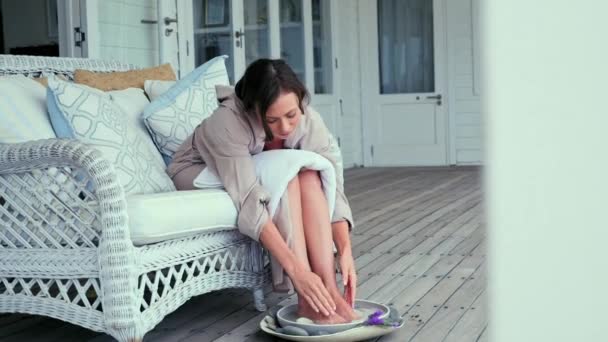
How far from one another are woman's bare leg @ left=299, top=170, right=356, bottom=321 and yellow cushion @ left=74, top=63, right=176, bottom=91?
1.02 metres

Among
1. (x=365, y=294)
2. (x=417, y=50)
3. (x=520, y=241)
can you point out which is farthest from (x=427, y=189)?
(x=520, y=241)

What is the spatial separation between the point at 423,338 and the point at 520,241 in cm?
216

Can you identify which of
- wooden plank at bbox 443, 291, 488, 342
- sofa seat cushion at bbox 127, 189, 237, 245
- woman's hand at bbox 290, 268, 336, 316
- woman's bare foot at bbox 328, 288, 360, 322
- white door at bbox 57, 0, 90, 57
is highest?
white door at bbox 57, 0, 90, 57

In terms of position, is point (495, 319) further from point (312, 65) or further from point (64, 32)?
point (312, 65)

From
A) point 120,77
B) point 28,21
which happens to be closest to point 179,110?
point 120,77

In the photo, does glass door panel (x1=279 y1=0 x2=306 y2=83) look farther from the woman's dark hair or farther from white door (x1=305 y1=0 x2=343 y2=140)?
the woman's dark hair

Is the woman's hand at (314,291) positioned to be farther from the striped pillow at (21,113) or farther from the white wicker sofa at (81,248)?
the striped pillow at (21,113)

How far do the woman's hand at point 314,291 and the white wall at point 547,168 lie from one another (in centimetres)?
203

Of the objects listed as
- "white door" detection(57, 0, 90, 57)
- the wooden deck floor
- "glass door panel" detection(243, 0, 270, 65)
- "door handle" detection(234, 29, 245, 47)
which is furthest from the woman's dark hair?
"glass door panel" detection(243, 0, 270, 65)

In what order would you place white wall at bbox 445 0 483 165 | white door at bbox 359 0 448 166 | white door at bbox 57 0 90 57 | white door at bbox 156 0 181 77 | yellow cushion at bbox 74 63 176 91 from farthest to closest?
1. white door at bbox 359 0 448 166
2. white wall at bbox 445 0 483 165
3. white door at bbox 156 0 181 77
4. white door at bbox 57 0 90 57
5. yellow cushion at bbox 74 63 176 91

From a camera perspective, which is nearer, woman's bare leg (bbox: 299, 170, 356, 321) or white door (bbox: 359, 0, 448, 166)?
woman's bare leg (bbox: 299, 170, 356, 321)

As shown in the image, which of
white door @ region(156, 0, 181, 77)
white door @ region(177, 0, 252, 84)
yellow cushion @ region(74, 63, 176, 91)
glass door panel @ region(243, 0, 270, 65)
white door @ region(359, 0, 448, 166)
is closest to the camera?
yellow cushion @ region(74, 63, 176, 91)

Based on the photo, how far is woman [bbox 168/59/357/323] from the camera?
92.6 inches

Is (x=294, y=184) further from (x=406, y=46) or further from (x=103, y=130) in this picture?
(x=406, y=46)
